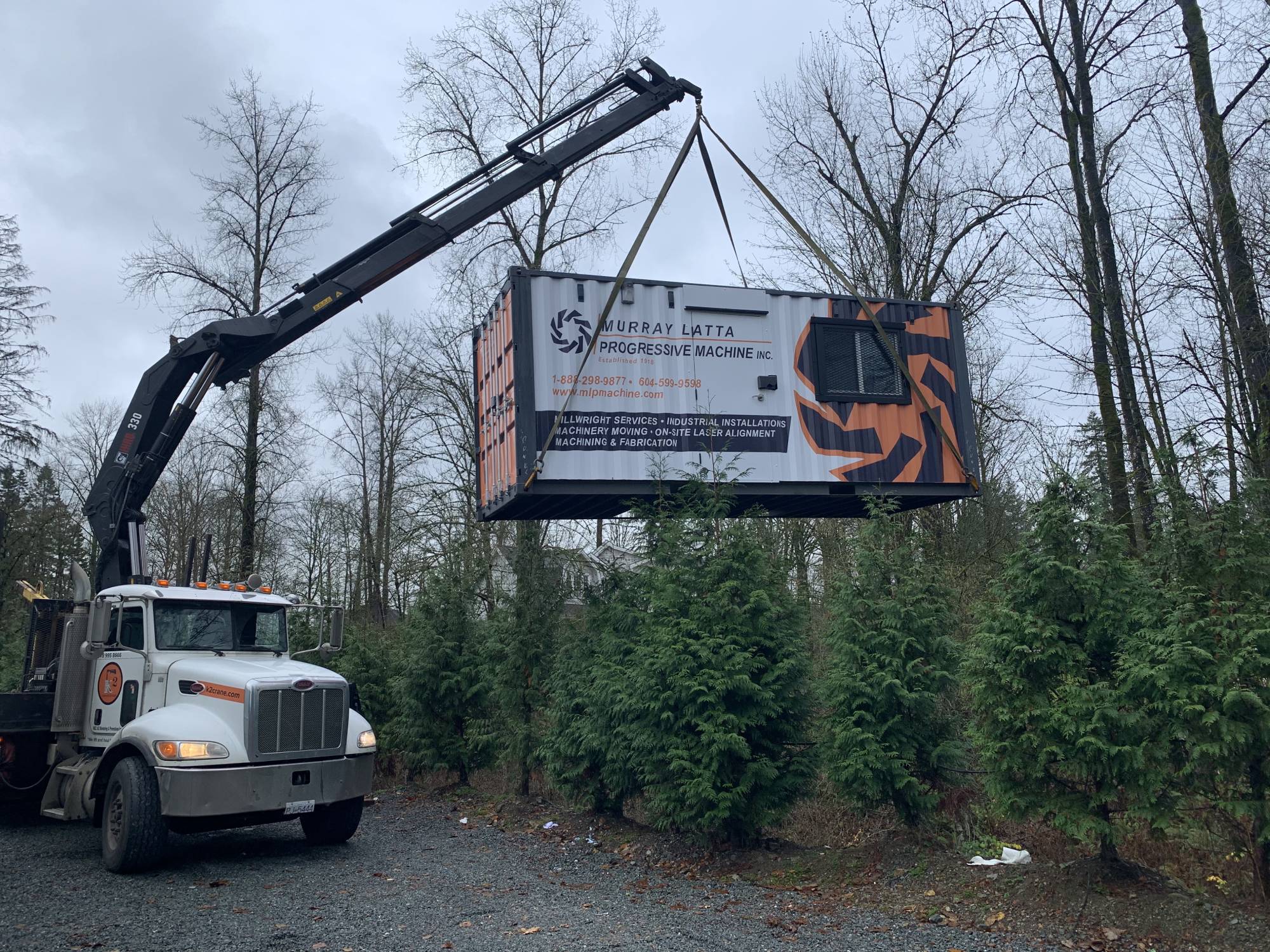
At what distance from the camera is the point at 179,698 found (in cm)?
938

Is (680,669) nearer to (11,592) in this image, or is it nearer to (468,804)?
(468,804)

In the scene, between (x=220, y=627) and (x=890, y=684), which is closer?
(x=890, y=684)

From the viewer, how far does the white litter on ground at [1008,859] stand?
7230 mm

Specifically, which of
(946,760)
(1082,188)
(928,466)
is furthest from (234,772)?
(1082,188)

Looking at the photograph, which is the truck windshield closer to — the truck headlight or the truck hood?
the truck hood

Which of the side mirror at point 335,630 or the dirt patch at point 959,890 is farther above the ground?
the side mirror at point 335,630

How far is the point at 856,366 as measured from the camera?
1145 cm

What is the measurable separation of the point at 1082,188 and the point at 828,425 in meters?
6.21

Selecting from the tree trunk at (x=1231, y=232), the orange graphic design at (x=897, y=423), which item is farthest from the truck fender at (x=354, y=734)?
the tree trunk at (x=1231, y=232)

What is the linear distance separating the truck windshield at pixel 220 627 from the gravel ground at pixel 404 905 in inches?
80.6

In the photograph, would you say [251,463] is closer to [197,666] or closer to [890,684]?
[197,666]

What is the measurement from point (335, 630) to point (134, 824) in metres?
2.80

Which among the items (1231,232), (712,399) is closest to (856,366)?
(712,399)

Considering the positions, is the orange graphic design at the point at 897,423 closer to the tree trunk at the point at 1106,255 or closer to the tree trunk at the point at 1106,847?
the tree trunk at the point at 1106,255
